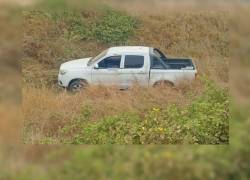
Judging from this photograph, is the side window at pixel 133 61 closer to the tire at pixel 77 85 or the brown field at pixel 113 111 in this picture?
the brown field at pixel 113 111

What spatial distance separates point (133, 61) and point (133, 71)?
0.09 metres

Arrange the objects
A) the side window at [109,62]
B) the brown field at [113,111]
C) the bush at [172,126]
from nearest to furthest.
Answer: the brown field at [113,111] → the bush at [172,126] → the side window at [109,62]

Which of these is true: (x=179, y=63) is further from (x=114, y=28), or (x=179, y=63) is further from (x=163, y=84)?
(x=114, y=28)

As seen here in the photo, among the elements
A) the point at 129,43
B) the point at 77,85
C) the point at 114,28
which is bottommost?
the point at 77,85

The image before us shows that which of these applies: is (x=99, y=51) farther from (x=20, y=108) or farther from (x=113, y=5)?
(x=20, y=108)

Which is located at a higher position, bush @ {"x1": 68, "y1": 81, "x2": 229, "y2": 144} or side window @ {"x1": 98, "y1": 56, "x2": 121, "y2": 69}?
side window @ {"x1": 98, "y1": 56, "x2": 121, "y2": 69}

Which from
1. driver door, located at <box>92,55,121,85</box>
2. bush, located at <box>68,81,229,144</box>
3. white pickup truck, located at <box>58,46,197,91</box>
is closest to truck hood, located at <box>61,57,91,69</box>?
white pickup truck, located at <box>58,46,197,91</box>

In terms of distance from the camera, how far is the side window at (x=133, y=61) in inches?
187

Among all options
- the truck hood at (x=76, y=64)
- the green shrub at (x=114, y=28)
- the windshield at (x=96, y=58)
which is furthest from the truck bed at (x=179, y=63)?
the truck hood at (x=76, y=64)

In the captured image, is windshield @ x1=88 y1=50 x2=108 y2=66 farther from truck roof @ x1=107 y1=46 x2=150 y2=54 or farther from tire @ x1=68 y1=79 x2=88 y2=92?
tire @ x1=68 y1=79 x2=88 y2=92

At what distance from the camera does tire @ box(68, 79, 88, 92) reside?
482 cm

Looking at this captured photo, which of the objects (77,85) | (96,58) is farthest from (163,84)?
(77,85)

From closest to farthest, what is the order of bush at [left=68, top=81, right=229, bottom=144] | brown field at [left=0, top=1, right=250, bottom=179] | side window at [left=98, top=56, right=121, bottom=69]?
brown field at [left=0, top=1, right=250, bottom=179] < bush at [left=68, top=81, right=229, bottom=144] < side window at [left=98, top=56, right=121, bottom=69]

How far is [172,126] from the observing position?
4.76 meters
